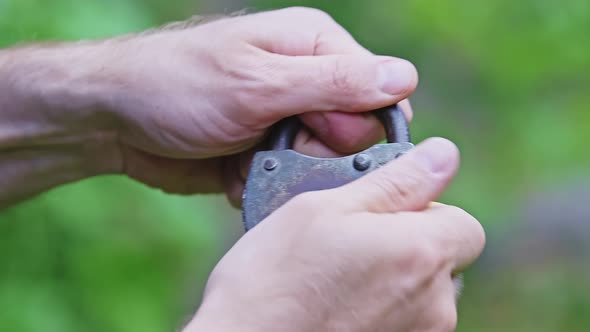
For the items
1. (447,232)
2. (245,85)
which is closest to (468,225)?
(447,232)

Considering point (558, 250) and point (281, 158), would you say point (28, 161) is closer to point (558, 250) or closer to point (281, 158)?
point (281, 158)

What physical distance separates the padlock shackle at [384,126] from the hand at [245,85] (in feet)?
0.07

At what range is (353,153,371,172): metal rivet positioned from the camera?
Answer: 4.12 ft

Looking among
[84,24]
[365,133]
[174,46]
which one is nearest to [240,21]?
[174,46]

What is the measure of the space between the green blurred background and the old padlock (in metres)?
0.98

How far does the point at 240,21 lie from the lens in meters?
1.48

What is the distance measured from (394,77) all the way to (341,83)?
0.08 meters

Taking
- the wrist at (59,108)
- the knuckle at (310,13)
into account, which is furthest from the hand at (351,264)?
the wrist at (59,108)

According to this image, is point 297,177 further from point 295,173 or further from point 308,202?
point 308,202

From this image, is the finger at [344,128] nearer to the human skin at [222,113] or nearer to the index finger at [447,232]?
the human skin at [222,113]

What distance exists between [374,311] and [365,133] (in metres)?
0.41

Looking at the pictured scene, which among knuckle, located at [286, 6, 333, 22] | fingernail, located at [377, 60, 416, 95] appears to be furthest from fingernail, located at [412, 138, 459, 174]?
knuckle, located at [286, 6, 333, 22]

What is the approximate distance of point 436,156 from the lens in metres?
1.15

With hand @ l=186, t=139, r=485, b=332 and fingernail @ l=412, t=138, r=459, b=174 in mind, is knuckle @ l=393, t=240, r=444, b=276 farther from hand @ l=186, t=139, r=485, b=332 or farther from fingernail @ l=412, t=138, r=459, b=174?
fingernail @ l=412, t=138, r=459, b=174
